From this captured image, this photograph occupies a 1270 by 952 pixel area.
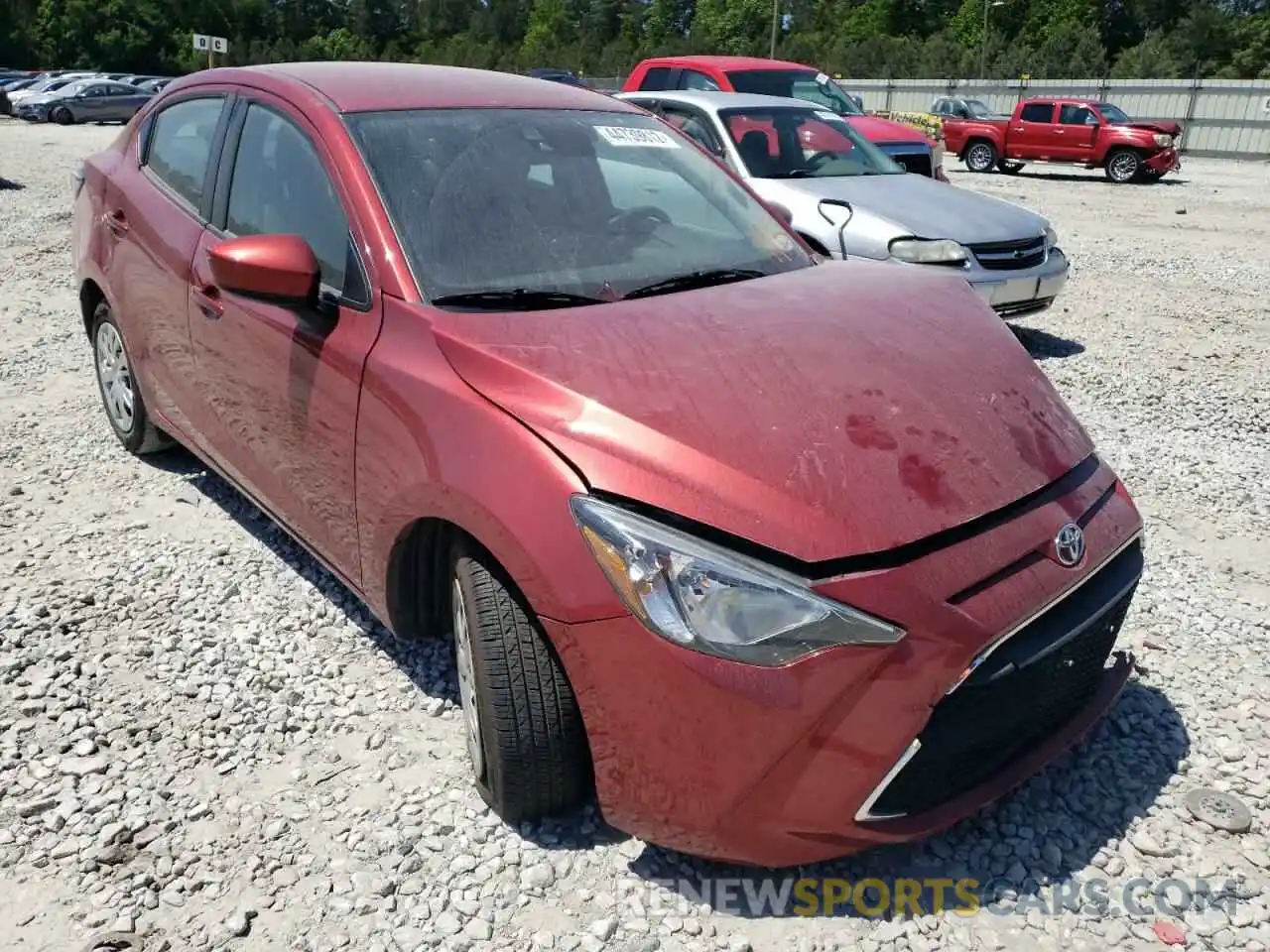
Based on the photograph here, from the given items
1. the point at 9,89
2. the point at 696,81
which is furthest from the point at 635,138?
the point at 9,89

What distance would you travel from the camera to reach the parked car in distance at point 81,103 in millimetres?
30266

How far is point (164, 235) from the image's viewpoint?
3.72 m

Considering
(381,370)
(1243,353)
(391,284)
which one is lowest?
(1243,353)

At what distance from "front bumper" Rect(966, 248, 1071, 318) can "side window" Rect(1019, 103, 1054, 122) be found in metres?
17.9

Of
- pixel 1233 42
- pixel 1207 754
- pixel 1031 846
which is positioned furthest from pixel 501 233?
pixel 1233 42

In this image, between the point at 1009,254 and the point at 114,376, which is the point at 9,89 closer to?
the point at 114,376

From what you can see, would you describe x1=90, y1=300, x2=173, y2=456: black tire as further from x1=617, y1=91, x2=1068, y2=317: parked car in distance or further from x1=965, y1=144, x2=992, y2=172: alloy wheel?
x1=965, y1=144, x2=992, y2=172: alloy wheel

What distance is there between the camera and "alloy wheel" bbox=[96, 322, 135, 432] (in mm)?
4418

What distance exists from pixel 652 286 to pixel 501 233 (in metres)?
Result: 0.44

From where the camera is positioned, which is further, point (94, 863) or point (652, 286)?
point (652, 286)

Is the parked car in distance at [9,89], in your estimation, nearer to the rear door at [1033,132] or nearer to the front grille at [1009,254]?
the rear door at [1033,132]

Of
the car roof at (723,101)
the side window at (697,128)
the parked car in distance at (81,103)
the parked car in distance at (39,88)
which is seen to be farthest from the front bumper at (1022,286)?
the parked car in distance at (39,88)

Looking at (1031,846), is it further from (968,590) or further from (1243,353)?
(1243,353)

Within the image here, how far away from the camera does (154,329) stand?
385 centimetres
